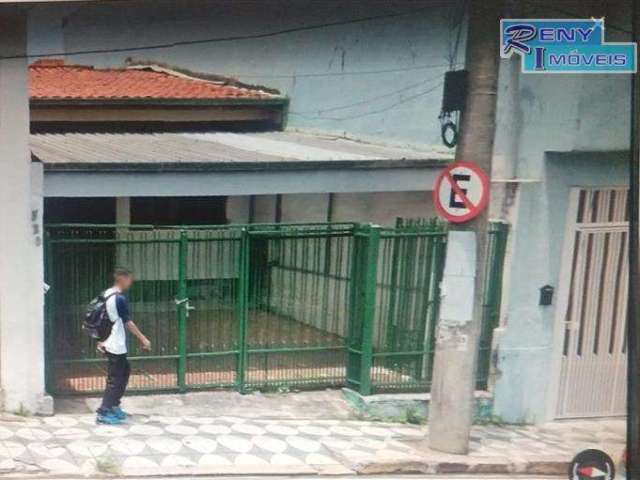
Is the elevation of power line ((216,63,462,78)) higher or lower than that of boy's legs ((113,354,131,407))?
higher

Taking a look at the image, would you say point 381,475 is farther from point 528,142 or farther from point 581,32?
point 581,32

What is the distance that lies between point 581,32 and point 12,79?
4.06m

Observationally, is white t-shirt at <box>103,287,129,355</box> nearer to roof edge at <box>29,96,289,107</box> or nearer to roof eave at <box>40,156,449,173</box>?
roof eave at <box>40,156,449,173</box>

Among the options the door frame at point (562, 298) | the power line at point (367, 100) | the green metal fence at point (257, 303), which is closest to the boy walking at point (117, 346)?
the green metal fence at point (257, 303)

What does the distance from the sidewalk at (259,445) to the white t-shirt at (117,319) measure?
0.55 meters

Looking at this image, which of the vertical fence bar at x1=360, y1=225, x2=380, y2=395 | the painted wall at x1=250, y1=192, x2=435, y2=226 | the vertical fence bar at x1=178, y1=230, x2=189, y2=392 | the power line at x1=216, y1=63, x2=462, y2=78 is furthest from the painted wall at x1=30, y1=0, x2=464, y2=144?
the vertical fence bar at x1=178, y1=230, x2=189, y2=392

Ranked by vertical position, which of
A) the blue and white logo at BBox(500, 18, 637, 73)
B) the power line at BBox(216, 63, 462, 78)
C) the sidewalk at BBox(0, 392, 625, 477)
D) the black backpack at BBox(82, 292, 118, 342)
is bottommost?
the sidewalk at BBox(0, 392, 625, 477)

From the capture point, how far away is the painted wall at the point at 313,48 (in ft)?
21.5

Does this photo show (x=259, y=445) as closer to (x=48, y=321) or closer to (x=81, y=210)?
(x=48, y=321)

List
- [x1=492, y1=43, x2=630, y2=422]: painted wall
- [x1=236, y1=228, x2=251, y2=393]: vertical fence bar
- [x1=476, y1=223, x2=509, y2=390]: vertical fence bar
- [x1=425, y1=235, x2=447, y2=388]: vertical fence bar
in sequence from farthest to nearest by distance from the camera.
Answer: [x1=476, y1=223, x2=509, y2=390]: vertical fence bar, [x1=425, y1=235, x2=447, y2=388]: vertical fence bar, [x1=236, y1=228, x2=251, y2=393]: vertical fence bar, [x1=492, y1=43, x2=630, y2=422]: painted wall

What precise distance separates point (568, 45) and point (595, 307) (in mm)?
2274

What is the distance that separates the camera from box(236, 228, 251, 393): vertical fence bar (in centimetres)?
745

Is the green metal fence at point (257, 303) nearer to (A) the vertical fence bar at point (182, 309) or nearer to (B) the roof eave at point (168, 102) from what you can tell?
(A) the vertical fence bar at point (182, 309)

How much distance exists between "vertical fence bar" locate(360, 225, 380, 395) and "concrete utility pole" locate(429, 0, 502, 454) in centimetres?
85
